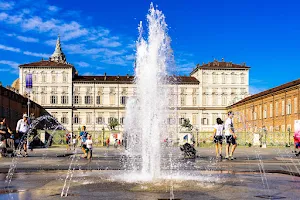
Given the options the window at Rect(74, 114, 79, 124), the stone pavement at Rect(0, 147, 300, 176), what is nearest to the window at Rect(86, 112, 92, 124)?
the window at Rect(74, 114, 79, 124)

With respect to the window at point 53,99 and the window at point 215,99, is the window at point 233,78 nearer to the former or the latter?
the window at point 215,99

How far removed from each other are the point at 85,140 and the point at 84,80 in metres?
65.9

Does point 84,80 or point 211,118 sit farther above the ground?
point 84,80

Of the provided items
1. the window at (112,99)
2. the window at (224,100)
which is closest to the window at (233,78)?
the window at (224,100)

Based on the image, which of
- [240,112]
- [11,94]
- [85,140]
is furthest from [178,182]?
[240,112]

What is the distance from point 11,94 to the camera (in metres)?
47.1

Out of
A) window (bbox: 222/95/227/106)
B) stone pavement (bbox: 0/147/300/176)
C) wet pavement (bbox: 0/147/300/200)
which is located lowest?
stone pavement (bbox: 0/147/300/176)

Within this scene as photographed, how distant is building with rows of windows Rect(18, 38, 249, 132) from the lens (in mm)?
78938

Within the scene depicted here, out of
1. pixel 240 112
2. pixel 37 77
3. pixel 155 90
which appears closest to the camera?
pixel 155 90

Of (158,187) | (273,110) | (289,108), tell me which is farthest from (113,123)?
(158,187)

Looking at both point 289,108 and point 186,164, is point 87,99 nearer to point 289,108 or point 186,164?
point 289,108

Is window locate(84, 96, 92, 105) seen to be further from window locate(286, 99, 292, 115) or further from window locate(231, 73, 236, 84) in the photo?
window locate(286, 99, 292, 115)

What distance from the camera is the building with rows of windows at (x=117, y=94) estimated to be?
3108 inches

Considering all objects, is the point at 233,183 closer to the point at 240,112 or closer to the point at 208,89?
the point at 240,112
